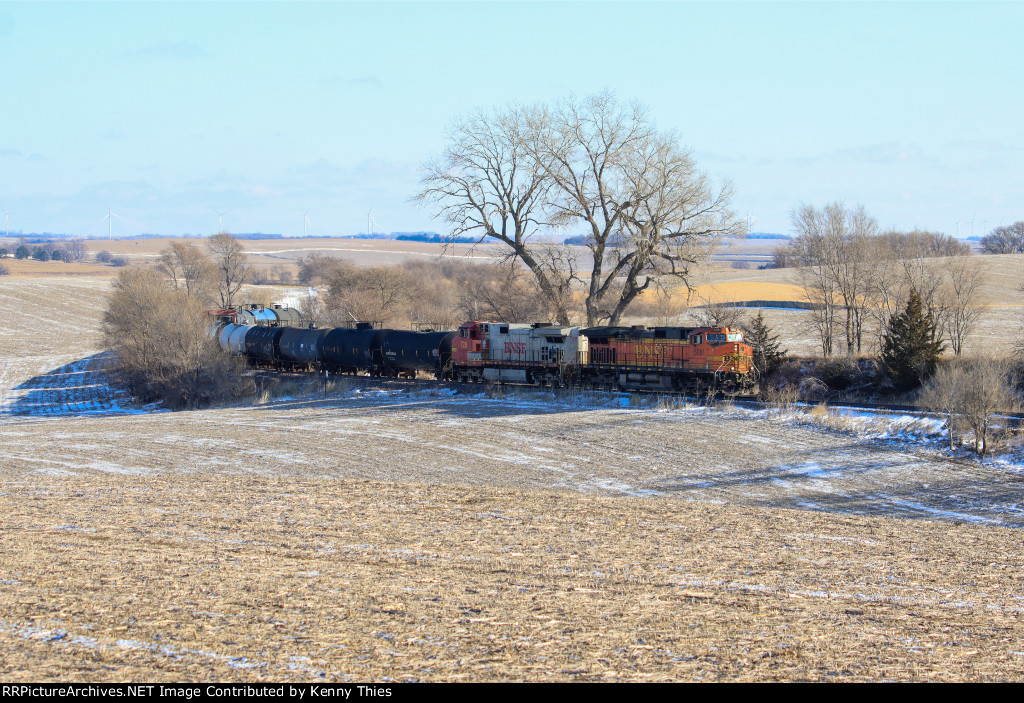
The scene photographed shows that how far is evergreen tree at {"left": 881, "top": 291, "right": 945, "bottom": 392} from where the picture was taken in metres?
35.0

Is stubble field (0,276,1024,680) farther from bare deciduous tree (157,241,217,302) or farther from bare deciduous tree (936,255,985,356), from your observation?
bare deciduous tree (157,241,217,302)

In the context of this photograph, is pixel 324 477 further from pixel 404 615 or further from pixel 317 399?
pixel 317 399

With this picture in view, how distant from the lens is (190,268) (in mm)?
90062

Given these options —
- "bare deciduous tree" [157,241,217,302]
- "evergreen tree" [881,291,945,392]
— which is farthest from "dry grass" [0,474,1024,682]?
"bare deciduous tree" [157,241,217,302]

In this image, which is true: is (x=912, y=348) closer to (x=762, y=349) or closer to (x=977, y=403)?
(x=762, y=349)

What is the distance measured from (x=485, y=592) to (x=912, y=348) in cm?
3180

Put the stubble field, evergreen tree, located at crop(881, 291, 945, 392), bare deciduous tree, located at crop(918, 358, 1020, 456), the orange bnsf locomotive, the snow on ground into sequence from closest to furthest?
the stubble field < the snow on ground < bare deciduous tree, located at crop(918, 358, 1020, 456) < the orange bnsf locomotive < evergreen tree, located at crop(881, 291, 945, 392)

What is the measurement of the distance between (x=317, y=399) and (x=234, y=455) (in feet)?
47.0

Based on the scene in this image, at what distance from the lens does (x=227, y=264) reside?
94.7 metres

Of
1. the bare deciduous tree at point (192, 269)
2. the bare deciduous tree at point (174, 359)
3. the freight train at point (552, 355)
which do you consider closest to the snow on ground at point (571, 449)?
the freight train at point (552, 355)

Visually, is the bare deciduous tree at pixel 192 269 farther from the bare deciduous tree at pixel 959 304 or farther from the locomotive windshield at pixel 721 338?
the bare deciduous tree at pixel 959 304

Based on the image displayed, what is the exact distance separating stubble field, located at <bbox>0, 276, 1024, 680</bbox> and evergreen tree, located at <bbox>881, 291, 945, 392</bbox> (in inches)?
437

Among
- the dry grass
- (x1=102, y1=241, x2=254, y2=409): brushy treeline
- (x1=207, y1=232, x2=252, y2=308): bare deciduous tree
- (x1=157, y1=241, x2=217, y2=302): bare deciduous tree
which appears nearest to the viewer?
the dry grass

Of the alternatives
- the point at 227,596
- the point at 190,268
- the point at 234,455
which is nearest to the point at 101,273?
the point at 190,268
